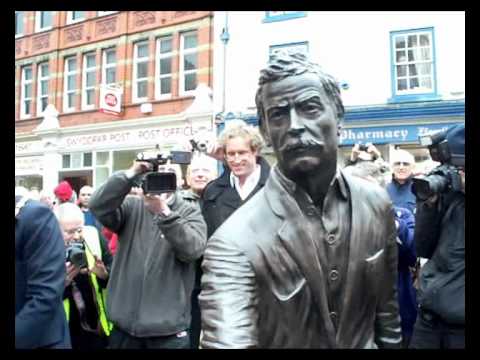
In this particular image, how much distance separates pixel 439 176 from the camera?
2453 millimetres

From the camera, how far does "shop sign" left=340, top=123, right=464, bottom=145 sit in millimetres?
12141

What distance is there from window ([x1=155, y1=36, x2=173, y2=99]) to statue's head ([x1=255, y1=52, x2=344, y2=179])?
1475 centimetres

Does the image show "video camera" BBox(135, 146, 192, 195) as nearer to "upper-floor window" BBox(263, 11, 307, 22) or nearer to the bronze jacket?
the bronze jacket

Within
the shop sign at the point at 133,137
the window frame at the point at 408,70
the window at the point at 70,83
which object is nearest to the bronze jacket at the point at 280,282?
the window frame at the point at 408,70

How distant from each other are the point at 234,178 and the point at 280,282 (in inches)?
75.6

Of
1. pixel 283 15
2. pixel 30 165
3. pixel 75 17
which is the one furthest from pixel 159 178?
pixel 75 17

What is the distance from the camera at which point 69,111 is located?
17.9m

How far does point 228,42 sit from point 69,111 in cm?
690

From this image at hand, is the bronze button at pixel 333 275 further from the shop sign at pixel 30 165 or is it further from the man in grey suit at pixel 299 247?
the shop sign at pixel 30 165

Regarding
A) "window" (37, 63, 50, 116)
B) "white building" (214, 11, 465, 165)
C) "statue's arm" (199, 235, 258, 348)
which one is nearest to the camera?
"statue's arm" (199, 235, 258, 348)

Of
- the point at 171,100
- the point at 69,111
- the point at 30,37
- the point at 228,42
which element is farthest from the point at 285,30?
the point at 30,37

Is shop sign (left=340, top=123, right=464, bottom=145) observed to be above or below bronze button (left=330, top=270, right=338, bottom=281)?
above

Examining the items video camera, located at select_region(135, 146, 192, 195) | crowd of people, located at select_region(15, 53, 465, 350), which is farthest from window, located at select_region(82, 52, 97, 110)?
video camera, located at select_region(135, 146, 192, 195)
